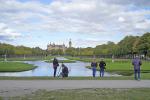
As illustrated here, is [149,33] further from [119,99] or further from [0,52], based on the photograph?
[119,99]

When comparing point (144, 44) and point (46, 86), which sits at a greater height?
point (144, 44)

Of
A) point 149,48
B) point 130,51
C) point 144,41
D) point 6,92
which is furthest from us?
point 130,51

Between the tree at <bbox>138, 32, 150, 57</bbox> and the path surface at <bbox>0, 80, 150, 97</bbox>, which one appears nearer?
the path surface at <bbox>0, 80, 150, 97</bbox>

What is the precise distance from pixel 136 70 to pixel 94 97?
13.4 meters

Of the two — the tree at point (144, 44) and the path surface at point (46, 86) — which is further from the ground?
the tree at point (144, 44)

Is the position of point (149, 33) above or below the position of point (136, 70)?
above

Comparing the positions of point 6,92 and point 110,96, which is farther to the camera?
point 6,92

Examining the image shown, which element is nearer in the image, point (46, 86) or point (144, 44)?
point (46, 86)

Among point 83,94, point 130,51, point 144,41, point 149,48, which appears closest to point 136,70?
point 83,94

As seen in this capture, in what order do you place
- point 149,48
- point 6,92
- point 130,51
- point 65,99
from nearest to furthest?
point 65,99
point 6,92
point 149,48
point 130,51

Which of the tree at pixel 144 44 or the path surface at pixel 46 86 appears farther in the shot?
the tree at pixel 144 44

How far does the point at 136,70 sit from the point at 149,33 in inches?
5041

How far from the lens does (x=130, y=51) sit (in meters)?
172

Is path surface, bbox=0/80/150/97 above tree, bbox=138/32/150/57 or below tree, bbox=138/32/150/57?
below
